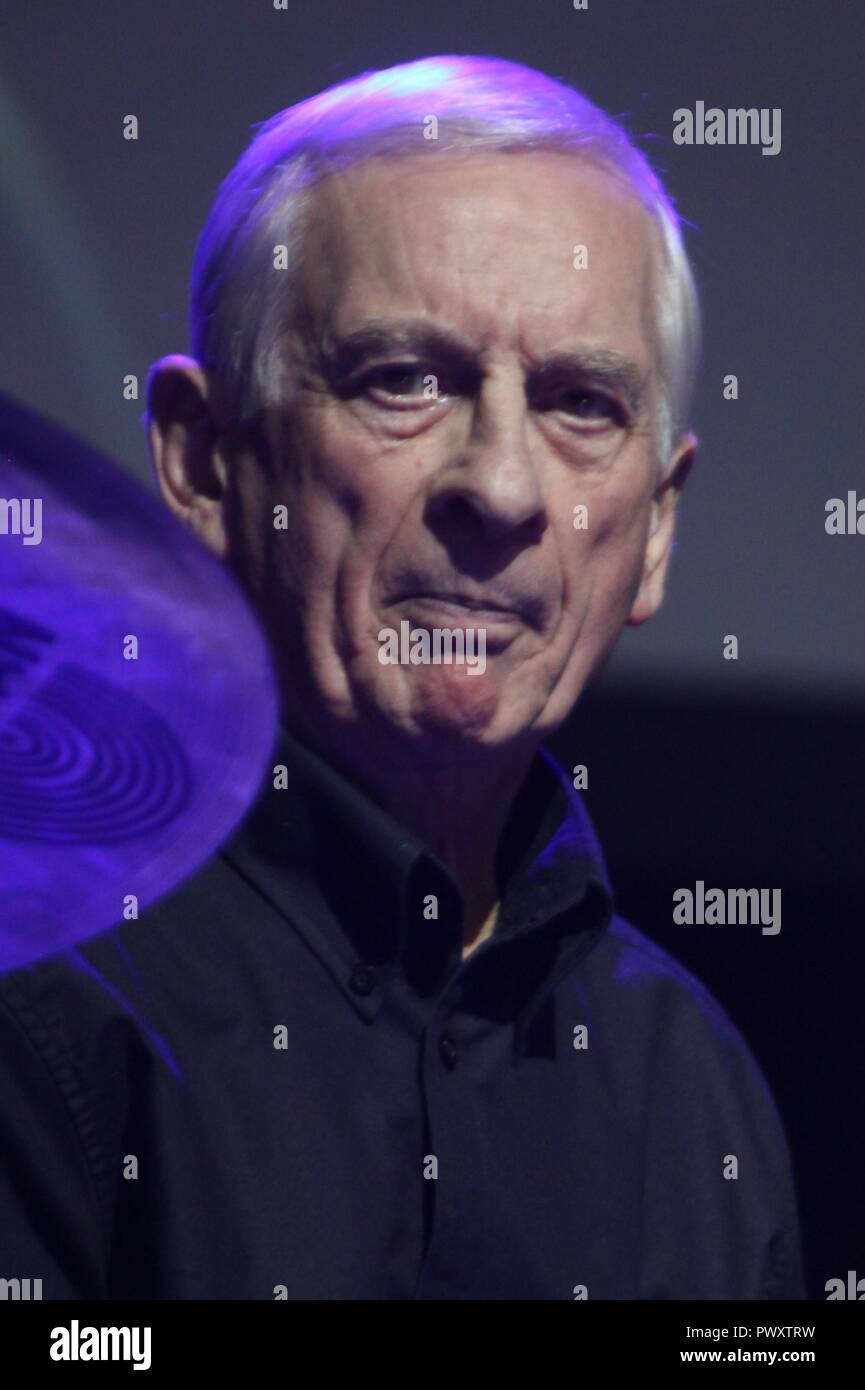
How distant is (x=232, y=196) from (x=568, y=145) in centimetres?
33

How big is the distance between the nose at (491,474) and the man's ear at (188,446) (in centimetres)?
22

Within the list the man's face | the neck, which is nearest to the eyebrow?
the man's face

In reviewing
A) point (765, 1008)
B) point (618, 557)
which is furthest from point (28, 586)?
point (765, 1008)

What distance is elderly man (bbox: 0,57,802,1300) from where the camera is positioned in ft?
5.65

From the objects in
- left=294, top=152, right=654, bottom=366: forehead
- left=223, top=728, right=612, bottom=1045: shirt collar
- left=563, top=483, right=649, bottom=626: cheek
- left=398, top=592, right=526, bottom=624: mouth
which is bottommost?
left=223, top=728, right=612, bottom=1045: shirt collar

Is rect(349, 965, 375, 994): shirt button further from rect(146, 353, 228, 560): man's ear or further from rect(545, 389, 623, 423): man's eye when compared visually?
rect(545, 389, 623, 423): man's eye

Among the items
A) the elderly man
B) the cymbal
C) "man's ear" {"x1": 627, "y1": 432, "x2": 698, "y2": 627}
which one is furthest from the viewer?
"man's ear" {"x1": 627, "y1": 432, "x2": 698, "y2": 627}

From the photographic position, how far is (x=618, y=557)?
1.85 meters

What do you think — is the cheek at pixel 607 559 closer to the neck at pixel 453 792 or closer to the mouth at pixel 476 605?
the mouth at pixel 476 605

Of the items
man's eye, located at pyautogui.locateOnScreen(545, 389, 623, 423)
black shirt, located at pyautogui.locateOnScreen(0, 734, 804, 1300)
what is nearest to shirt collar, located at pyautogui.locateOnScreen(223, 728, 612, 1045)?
black shirt, located at pyautogui.locateOnScreen(0, 734, 804, 1300)

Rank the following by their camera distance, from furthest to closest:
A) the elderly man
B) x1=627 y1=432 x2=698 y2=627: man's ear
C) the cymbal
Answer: x1=627 y1=432 x2=698 y2=627: man's ear, the elderly man, the cymbal

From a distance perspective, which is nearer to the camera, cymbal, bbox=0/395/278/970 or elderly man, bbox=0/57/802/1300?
cymbal, bbox=0/395/278/970

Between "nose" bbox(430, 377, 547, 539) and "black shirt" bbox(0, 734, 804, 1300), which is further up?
"nose" bbox(430, 377, 547, 539)

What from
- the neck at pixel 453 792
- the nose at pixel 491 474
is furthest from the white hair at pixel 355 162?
the neck at pixel 453 792
